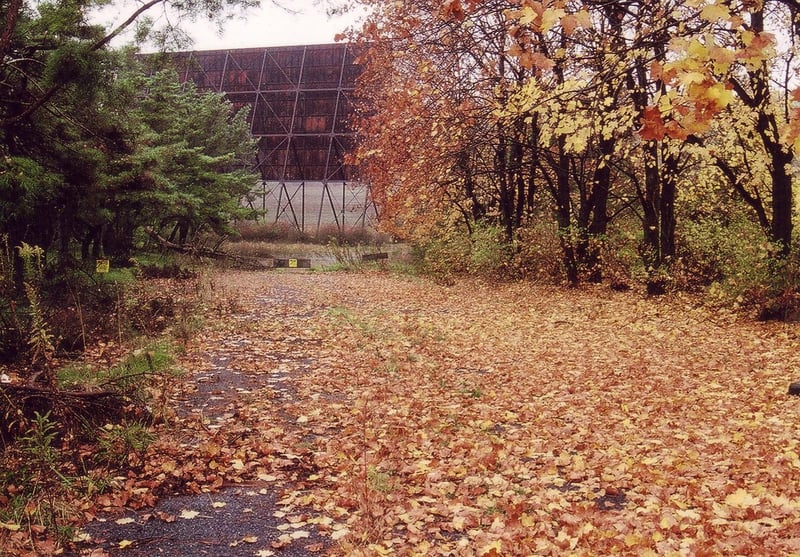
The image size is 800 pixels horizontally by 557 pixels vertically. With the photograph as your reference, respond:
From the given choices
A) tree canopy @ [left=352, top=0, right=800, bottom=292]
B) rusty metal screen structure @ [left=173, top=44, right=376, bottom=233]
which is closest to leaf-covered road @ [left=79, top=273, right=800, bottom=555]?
tree canopy @ [left=352, top=0, right=800, bottom=292]

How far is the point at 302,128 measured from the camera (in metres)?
49.6

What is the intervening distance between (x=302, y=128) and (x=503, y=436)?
146 feet

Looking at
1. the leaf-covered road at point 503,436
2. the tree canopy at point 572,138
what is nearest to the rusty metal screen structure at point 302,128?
the tree canopy at point 572,138

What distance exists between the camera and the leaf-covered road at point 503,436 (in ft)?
15.9

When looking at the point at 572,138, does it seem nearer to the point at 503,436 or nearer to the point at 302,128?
the point at 503,436

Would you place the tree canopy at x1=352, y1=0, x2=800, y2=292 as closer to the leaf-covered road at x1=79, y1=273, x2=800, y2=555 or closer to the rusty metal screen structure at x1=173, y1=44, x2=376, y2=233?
the leaf-covered road at x1=79, y1=273, x2=800, y2=555

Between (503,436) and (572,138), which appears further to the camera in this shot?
(572,138)

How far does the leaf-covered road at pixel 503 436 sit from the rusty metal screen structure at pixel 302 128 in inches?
1367

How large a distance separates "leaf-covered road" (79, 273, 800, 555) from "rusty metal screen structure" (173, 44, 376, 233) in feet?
114

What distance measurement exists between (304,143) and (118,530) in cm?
4624

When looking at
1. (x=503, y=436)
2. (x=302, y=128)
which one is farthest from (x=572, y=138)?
(x=302, y=128)

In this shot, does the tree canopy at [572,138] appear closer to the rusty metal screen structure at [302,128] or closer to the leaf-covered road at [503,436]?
the leaf-covered road at [503,436]

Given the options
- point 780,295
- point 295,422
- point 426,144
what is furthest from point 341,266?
point 295,422

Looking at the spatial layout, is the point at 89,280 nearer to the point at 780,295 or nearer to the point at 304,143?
the point at 780,295
